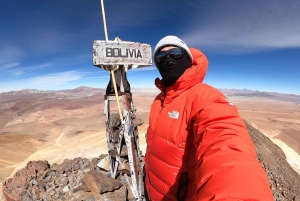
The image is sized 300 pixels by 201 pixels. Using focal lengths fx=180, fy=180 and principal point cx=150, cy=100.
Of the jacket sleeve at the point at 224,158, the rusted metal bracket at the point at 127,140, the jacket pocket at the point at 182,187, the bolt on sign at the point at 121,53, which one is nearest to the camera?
the jacket sleeve at the point at 224,158

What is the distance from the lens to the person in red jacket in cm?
91

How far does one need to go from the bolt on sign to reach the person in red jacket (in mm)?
940

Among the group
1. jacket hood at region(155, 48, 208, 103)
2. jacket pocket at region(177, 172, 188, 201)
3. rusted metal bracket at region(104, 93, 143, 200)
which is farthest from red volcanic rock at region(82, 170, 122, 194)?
jacket hood at region(155, 48, 208, 103)

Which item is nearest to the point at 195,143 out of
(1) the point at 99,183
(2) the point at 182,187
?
(2) the point at 182,187

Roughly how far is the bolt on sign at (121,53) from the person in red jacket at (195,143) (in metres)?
0.94

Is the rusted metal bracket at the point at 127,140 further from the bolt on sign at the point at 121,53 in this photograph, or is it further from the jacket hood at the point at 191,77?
the jacket hood at the point at 191,77

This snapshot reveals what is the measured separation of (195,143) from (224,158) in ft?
0.99

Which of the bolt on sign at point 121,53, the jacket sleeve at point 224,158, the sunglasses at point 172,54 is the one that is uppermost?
the bolt on sign at point 121,53

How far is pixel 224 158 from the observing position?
102 centimetres

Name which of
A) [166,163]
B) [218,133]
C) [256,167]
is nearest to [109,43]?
[166,163]

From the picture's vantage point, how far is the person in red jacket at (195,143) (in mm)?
910

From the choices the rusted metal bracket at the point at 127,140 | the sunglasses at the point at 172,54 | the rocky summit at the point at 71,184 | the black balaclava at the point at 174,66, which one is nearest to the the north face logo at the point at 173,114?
Result: the black balaclava at the point at 174,66

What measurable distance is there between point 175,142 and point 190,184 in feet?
1.28

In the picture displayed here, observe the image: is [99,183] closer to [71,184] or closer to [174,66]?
[71,184]
